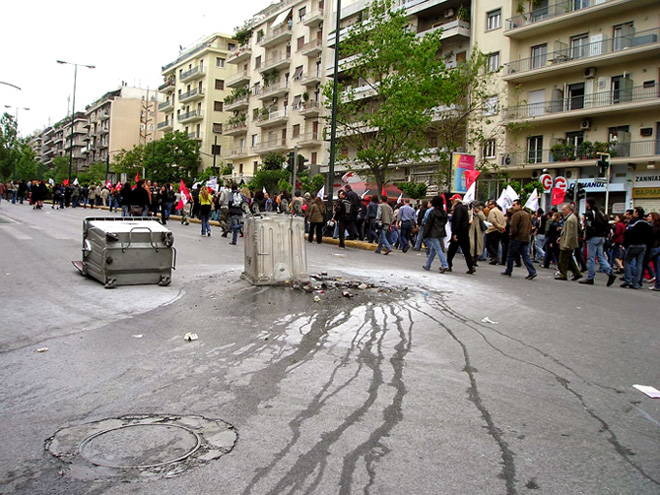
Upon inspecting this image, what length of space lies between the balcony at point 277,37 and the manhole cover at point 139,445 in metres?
55.9

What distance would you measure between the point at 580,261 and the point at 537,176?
60.4 feet

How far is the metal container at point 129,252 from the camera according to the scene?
Result: 8578 mm

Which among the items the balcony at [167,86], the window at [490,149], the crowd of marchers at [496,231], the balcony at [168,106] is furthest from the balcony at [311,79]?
the balcony at [167,86]

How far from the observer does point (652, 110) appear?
94.9 feet

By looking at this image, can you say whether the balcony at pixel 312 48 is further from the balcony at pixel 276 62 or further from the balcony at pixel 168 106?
the balcony at pixel 168 106

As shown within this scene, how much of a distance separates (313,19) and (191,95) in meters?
27.8

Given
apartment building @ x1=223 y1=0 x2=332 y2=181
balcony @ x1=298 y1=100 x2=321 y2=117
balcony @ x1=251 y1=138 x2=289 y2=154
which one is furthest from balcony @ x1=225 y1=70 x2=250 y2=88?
balcony @ x1=298 y1=100 x2=321 y2=117

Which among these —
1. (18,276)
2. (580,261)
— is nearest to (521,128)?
(580,261)

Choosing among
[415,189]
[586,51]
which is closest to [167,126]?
[415,189]

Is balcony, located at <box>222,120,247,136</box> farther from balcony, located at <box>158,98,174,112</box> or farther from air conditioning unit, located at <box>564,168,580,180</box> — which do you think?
air conditioning unit, located at <box>564,168,580,180</box>

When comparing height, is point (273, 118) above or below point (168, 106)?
below

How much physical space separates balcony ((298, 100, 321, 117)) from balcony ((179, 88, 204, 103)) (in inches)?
989

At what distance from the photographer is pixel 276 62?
5666cm

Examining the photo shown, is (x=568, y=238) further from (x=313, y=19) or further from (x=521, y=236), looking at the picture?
(x=313, y=19)
